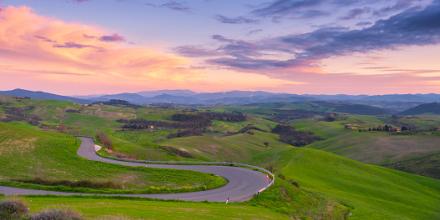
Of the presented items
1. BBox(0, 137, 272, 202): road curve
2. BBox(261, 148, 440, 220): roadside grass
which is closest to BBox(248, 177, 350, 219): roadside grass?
BBox(0, 137, 272, 202): road curve

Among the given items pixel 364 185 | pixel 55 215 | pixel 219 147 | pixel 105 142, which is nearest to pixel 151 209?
pixel 55 215

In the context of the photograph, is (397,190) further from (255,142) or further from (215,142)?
(255,142)

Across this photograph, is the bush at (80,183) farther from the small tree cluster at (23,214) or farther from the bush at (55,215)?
the bush at (55,215)

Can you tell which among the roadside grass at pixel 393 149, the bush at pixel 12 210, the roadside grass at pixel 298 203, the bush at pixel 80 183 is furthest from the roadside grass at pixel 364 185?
the bush at pixel 12 210

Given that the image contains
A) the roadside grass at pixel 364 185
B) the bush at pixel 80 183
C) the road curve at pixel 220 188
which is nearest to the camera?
the road curve at pixel 220 188

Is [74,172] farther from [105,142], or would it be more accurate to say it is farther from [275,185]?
[105,142]
